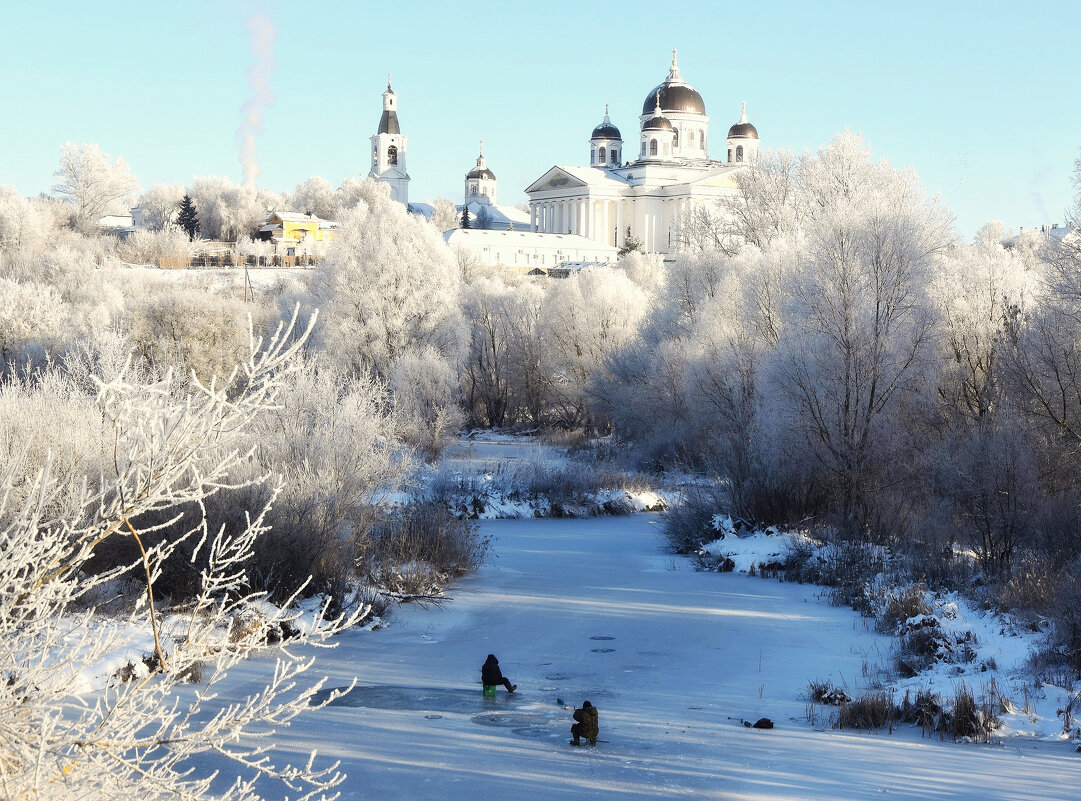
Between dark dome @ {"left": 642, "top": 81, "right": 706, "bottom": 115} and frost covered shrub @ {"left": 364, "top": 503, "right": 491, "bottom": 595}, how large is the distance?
88.6 metres

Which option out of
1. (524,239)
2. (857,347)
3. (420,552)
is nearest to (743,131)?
(524,239)

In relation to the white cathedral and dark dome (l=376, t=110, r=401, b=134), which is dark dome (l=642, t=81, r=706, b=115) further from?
dark dome (l=376, t=110, r=401, b=134)

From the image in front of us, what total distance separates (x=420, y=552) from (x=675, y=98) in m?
90.6

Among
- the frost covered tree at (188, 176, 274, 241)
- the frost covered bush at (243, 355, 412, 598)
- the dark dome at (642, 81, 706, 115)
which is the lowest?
the frost covered bush at (243, 355, 412, 598)

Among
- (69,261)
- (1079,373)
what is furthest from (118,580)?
(69,261)

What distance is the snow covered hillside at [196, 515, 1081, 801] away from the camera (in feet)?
24.4

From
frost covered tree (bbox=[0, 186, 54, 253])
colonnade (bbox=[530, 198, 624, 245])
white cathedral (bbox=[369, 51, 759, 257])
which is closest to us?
frost covered tree (bbox=[0, 186, 54, 253])

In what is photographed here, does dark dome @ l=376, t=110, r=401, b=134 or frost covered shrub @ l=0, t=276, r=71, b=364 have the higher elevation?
dark dome @ l=376, t=110, r=401, b=134

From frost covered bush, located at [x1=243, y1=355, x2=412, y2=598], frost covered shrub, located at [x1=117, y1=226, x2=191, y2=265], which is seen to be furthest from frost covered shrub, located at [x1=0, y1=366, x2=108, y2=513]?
frost covered shrub, located at [x1=117, y1=226, x2=191, y2=265]

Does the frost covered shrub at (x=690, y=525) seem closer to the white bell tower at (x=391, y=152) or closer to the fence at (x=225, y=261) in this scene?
the fence at (x=225, y=261)

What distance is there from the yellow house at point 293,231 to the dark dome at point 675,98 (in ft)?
115

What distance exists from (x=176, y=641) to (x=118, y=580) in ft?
5.94

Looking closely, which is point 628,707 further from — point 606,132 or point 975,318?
point 606,132

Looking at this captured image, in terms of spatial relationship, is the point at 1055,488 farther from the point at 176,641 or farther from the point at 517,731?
the point at 176,641
